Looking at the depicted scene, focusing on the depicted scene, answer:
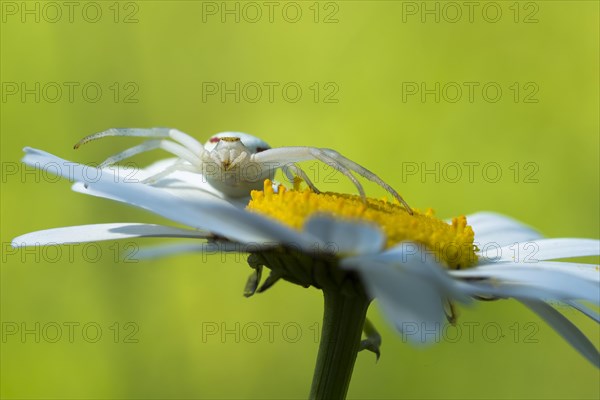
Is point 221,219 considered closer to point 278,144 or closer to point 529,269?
point 529,269

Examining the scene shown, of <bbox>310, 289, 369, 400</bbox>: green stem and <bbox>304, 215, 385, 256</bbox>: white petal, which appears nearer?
<bbox>304, 215, 385, 256</bbox>: white petal

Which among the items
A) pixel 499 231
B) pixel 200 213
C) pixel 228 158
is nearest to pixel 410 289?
pixel 200 213

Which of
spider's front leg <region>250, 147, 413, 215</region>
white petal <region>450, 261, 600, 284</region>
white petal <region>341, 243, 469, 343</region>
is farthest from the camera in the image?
spider's front leg <region>250, 147, 413, 215</region>

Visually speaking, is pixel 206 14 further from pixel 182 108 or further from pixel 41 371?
pixel 41 371

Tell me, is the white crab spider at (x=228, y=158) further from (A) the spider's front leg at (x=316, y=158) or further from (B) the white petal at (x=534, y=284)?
(B) the white petal at (x=534, y=284)

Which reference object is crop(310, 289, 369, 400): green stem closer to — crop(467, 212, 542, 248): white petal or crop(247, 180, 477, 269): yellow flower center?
crop(247, 180, 477, 269): yellow flower center

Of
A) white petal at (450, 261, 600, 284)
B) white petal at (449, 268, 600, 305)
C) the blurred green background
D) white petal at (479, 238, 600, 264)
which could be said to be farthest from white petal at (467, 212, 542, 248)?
the blurred green background
